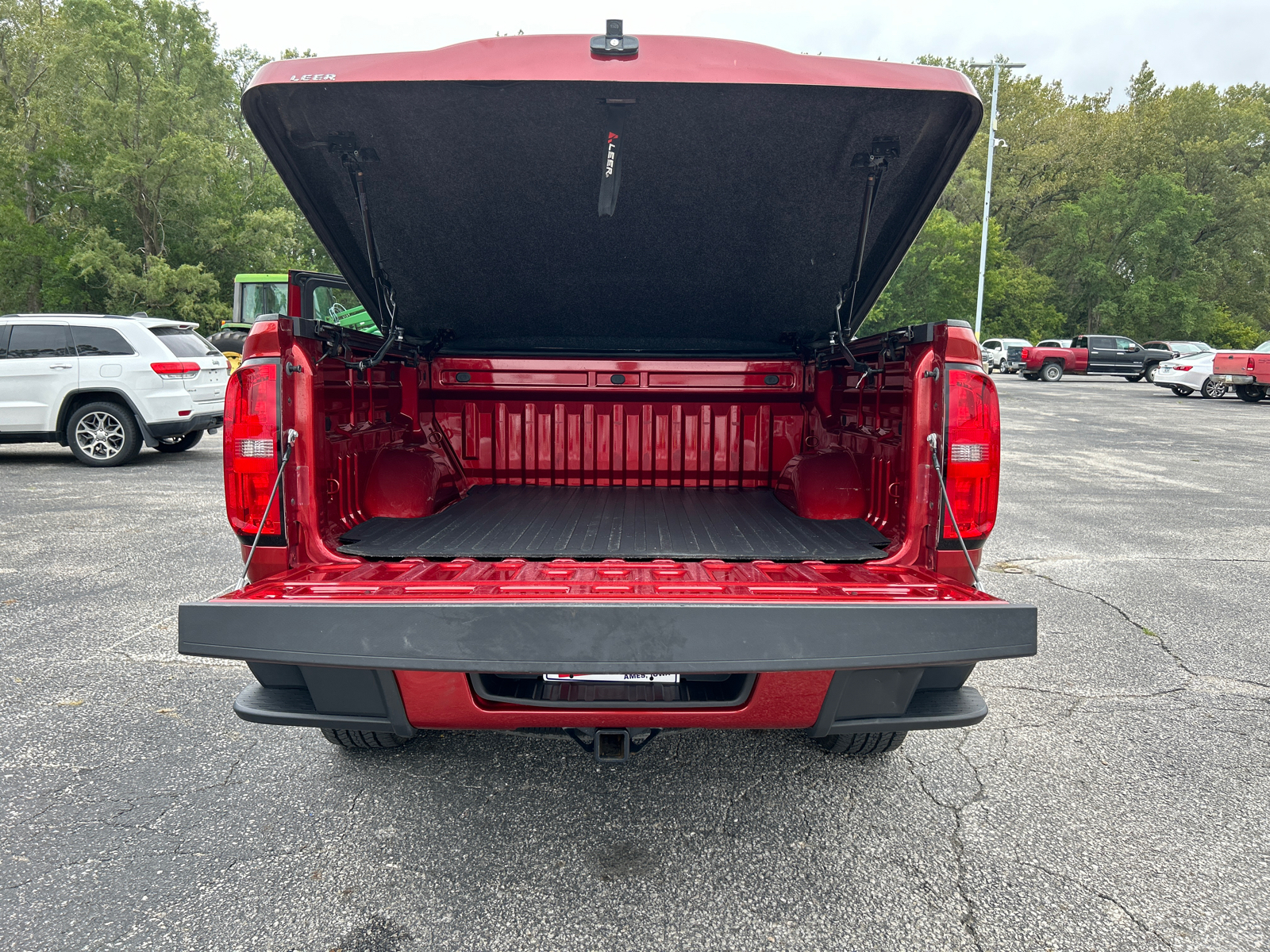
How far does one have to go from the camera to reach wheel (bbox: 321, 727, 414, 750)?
272 centimetres

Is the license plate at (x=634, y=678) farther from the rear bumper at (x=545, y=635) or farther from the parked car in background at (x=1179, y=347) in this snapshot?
the parked car in background at (x=1179, y=347)

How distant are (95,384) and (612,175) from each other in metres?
9.22

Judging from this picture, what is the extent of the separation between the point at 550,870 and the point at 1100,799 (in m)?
1.89

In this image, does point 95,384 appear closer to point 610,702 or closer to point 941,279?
point 610,702

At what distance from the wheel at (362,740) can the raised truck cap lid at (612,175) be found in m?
1.67

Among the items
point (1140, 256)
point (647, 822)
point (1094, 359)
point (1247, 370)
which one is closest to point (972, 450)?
point (647, 822)

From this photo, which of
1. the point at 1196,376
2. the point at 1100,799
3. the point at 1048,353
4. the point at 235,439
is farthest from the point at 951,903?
the point at 1048,353

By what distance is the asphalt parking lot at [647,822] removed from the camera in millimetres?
2016

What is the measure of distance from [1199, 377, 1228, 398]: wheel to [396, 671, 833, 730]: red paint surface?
27.3 metres

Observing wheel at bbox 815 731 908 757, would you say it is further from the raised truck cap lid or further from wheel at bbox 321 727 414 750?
the raised truck cap lid

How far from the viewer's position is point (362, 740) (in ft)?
9.09

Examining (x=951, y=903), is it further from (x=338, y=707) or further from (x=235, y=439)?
(x=235, y=439)

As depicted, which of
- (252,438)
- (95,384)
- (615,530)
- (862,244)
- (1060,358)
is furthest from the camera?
(1060,358)

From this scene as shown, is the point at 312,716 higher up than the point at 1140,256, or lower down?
lower down
